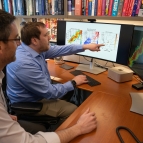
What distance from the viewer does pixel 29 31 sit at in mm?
1490

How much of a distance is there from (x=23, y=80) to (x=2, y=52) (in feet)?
1.74

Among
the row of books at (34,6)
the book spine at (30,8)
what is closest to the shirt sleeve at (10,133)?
the row of books at (34,6)

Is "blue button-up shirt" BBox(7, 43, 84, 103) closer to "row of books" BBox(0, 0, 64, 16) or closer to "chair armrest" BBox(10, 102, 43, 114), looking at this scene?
"chair armrest" BBox(10, 102, 43, 114)

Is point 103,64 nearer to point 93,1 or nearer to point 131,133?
point 93,1

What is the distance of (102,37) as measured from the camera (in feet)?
5.47

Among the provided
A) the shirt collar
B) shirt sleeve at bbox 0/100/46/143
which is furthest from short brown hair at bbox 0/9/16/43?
the shirt collar

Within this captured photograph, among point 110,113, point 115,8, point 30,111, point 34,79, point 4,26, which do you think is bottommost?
point 30,111

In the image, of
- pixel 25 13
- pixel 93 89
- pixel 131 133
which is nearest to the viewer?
pixel 131 133

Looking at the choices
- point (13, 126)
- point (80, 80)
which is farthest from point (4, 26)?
point (80, 80)

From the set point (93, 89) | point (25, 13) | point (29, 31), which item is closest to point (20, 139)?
point (93, 89)

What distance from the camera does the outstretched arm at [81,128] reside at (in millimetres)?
836

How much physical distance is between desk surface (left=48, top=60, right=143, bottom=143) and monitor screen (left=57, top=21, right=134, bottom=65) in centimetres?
29

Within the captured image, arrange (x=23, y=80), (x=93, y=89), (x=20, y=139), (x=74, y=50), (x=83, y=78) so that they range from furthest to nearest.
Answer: (x=74, y=50) → (x=83, y=78) → (x=93, y=89) → (x=23, y=80) → (x=20, y=139)

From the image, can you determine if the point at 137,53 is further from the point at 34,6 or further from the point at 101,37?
the point at 34,6
